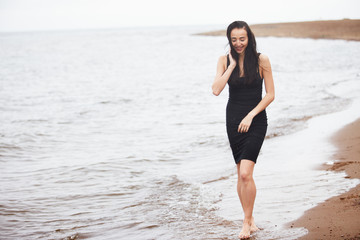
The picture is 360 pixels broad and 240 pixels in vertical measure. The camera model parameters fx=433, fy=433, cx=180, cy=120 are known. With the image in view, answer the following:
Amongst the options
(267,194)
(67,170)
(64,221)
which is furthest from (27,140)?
(267,194)

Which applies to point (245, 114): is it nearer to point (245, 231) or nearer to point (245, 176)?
point (245, 176)

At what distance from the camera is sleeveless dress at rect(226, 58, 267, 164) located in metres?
4.05

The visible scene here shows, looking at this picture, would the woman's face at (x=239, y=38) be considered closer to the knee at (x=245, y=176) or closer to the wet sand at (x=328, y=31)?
the knee at (x=245, y=176)

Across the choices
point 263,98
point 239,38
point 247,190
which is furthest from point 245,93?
point 247,190

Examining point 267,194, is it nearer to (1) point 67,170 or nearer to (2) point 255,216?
(2) point 255,216

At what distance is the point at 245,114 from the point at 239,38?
2.34ft

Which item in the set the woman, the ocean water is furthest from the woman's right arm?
the ocean water

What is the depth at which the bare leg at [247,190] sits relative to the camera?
4074 millimetres

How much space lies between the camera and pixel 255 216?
4859 millimetres

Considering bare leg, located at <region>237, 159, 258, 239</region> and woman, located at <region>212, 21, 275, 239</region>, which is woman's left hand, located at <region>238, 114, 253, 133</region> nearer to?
woman, located at <region>212, 21, 275, 239</region>

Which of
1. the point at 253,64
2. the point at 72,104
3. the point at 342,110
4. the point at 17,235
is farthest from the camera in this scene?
the point at 72,104

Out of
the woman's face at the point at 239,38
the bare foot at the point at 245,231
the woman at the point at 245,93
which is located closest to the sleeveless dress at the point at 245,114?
the woman at the point at 245,93

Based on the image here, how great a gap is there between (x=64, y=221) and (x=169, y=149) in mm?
4064

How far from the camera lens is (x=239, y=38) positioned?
4.03 metres
